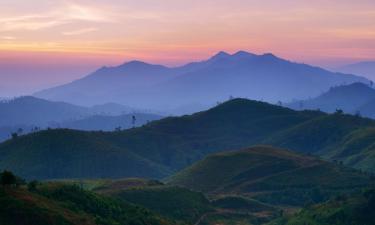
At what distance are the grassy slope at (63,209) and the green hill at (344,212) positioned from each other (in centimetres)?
3400

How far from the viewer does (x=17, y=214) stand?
83000 mm

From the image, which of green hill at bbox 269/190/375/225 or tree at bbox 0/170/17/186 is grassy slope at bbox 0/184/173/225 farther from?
green hill at bbox 269/190/375/225

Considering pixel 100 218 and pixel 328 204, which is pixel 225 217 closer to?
pixel 328 204

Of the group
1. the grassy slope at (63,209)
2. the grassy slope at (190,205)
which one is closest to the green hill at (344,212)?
the grassy slope at (190,205)

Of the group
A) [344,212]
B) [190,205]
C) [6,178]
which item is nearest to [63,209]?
[6,178]

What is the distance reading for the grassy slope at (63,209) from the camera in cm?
8344

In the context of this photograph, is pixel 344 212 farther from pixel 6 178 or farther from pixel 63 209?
pixel 6 178

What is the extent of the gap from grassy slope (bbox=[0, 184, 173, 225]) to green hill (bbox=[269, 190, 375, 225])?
34.0 m

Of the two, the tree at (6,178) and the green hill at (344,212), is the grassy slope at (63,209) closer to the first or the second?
the tree at (6,178)

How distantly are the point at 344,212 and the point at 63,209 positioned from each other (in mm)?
62083

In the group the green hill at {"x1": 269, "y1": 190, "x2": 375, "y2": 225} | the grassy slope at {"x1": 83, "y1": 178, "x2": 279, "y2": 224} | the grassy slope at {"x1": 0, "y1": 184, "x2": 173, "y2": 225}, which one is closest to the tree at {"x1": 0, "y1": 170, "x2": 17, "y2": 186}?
the grassy slope at {"x1": 0, "y1": 184, "x2": 173, "y2": 225}

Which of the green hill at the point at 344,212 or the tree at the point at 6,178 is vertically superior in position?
the tree at the point at 6,178

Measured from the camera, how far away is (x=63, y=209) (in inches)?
3654

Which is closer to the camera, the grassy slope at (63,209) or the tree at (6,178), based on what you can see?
the grassy slope at (63,209)
